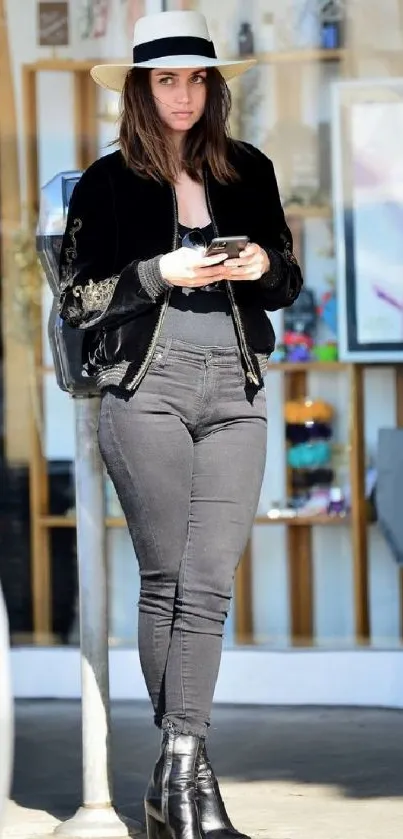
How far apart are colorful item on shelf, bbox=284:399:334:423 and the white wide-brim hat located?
2.06m

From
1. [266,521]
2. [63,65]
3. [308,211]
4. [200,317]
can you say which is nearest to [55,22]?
[63,65]

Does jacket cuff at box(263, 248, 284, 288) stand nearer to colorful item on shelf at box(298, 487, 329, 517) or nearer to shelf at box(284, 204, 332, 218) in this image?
shelf at box(284, 204, 332, 218)

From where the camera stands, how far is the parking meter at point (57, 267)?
3982mm

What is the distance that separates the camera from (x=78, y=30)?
5855mm

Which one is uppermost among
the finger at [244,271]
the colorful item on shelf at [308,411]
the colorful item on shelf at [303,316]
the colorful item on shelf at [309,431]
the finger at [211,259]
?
the finger at [211,259]

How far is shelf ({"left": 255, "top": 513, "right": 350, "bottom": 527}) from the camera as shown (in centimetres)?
590

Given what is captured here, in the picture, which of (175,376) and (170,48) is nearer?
(175,376)

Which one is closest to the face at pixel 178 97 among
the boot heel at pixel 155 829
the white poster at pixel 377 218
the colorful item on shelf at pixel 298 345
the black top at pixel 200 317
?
the black top at pixel 200 317

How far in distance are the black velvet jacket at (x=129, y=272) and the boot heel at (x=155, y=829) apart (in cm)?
95

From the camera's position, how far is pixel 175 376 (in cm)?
372

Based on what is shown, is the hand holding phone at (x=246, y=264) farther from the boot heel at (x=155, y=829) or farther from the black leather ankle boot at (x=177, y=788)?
the boot heel at (x=155, y=829)

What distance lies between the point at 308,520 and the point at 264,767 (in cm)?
Answer: 123

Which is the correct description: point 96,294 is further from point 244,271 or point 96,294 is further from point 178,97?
point 178,97

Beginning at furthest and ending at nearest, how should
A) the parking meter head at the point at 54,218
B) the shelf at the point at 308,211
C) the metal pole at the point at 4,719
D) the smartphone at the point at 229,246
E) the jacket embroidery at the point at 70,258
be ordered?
the shelf at the point at 308,211 → the parking meter head at the point at 54,218 → the jacket embroidery at the point at 70,258 → the smartphone at the point at 229,246 → the metal pole at the point at 4,719
